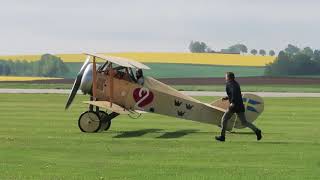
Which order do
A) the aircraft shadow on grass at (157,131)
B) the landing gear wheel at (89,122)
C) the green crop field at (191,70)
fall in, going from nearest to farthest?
the aircraft shadow on grass at (157,131) → the landing gear wheel at (89,122) → the green crop field at (191,70)

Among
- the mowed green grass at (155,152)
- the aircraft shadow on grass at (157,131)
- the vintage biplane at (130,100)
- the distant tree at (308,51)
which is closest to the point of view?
the mowed green grass at (155,152)

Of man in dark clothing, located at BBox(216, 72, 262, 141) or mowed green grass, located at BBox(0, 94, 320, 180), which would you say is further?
man in dark clothing, located at BBox(216, 72, 262, 141)

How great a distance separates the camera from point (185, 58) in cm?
15112

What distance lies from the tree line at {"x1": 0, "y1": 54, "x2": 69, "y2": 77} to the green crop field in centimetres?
183

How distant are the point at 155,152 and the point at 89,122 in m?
7.06

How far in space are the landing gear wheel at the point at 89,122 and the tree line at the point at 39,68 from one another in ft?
304

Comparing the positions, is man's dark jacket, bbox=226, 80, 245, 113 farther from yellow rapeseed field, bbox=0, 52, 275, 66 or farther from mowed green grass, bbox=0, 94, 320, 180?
yellow rapeseed field, bbox=0, 52, 275, 66

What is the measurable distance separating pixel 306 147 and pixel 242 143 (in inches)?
73.4

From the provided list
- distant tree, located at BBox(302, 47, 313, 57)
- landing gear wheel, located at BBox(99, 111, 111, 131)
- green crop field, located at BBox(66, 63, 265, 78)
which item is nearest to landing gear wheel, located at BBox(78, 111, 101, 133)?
landing gear wheel, located at BBox(99, 111, 111, 131)

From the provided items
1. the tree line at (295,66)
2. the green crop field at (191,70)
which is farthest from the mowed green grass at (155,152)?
the tree line at (295,66)

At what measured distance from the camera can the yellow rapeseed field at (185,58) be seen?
466 ft

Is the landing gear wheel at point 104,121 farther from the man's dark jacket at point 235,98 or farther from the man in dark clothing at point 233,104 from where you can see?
the man's dark jacket at point 235,98

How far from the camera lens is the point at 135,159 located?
18.6m

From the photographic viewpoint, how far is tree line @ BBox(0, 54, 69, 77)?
395 feet
